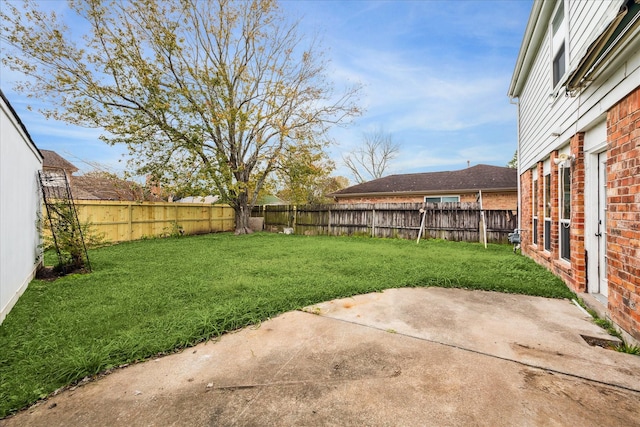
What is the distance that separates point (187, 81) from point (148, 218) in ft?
19.0

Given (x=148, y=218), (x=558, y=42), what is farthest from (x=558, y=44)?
(x=148, y=218)

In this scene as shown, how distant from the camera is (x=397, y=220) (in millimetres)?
11117

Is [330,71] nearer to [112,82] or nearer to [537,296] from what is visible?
[112,82]

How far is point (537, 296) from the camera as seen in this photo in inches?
150

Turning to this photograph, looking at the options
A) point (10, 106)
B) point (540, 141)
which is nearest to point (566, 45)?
point (540, 141)

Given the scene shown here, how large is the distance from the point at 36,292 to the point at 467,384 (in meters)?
5.43

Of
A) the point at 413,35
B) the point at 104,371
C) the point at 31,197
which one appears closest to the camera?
the point at 104,371

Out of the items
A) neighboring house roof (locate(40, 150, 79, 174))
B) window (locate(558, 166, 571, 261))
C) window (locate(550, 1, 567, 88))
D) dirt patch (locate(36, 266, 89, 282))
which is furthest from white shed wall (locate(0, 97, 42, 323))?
neighboring house roof (locate(40, 150, 79, 174))

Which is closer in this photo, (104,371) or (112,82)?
(104,371)

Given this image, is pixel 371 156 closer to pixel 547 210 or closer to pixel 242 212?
pixel 242 212

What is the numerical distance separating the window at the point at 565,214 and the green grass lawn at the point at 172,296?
474 millimetres

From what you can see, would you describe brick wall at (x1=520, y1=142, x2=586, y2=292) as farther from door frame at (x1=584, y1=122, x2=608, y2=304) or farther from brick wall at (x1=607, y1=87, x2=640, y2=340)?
brick wall at (x1=607, y1=87, x2=640, y2=340)

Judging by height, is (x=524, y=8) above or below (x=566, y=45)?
above

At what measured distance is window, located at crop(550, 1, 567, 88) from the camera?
436 cm
